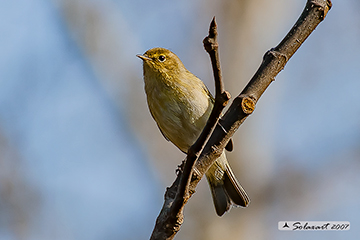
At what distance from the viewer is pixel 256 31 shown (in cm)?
755

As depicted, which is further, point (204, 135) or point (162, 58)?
point (162, 58)

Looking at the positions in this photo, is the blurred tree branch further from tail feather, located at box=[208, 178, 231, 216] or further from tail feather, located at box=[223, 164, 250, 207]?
tail feather, located at box=[223, 164, 250, 207]

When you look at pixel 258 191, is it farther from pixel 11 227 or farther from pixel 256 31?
pixel 11 227

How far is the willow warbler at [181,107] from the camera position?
4.15m

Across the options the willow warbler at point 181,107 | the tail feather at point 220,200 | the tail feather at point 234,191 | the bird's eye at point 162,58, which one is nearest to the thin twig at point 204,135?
the willow warbler at point 181,107

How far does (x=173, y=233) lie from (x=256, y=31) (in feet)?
18.2

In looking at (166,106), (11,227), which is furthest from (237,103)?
(11,227)

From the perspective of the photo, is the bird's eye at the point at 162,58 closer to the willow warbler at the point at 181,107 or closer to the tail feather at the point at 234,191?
the willow warbler at the point at 181,107

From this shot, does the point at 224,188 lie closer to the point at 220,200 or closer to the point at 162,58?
the point at 220,200

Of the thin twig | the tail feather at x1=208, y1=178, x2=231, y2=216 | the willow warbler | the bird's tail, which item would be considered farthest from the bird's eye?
the thin twig

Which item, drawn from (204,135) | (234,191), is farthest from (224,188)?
(204,135)

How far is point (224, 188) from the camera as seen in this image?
4.70 metres

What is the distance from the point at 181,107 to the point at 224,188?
109 cm

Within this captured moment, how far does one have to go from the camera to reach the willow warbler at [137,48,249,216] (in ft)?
13.6
